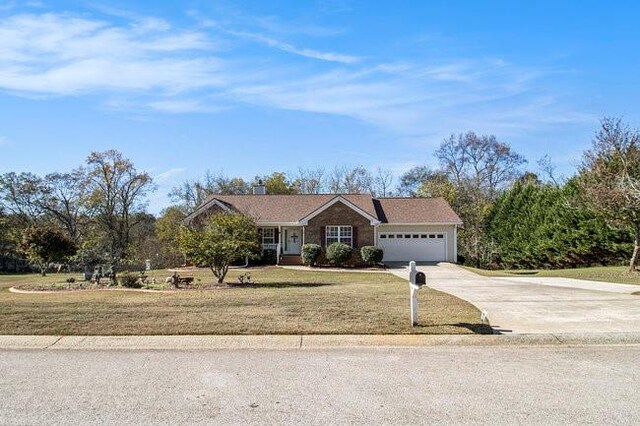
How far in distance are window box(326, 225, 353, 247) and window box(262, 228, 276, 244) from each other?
→ 377 cm

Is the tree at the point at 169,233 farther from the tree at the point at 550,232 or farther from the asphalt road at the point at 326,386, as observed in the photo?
the asphalt road at the point at 326,386

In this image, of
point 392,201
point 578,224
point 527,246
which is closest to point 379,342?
point 578,224

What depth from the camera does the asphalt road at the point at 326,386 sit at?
5156 millimetres

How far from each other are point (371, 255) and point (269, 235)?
295 inches

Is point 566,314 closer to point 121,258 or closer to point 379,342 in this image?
point 379,342

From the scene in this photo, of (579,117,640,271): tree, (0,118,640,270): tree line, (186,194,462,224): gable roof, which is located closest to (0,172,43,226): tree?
(0,118,640,270): tree line

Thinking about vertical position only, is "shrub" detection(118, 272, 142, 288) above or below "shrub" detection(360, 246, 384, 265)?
below

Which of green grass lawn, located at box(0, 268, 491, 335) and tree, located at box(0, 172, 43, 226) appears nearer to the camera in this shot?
green grass lawn, located at box(0, 268, 491, 335)

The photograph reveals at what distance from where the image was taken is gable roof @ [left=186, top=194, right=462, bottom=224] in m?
35.8

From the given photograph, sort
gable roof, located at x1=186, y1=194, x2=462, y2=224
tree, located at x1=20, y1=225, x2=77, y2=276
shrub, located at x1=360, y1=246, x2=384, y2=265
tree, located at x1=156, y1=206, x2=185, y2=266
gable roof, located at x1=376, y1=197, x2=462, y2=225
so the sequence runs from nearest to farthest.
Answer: tree, located at x1=20, y1=225, x2=77, y2=276, shrub, located at x1=360, y1=246, x2=384, y2=265, gable roof, located at x1=186, y1=194, x2=462, y2=224, gable roof, located at x1=376, y1=197, x2=462, y2=225, tree, located at x1=156, y1=206, x2=185, y2=266

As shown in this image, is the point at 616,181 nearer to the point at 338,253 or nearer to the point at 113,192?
the point at 338,253

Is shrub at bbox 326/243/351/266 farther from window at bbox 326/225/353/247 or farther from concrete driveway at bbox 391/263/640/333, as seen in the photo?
concrete driveway at bbox 391/263/640/333

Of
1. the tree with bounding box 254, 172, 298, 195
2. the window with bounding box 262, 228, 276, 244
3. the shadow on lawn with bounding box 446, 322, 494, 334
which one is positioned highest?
the tree with bounding box 254, 172, 298, 195

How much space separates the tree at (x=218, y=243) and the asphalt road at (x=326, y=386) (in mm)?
9903
